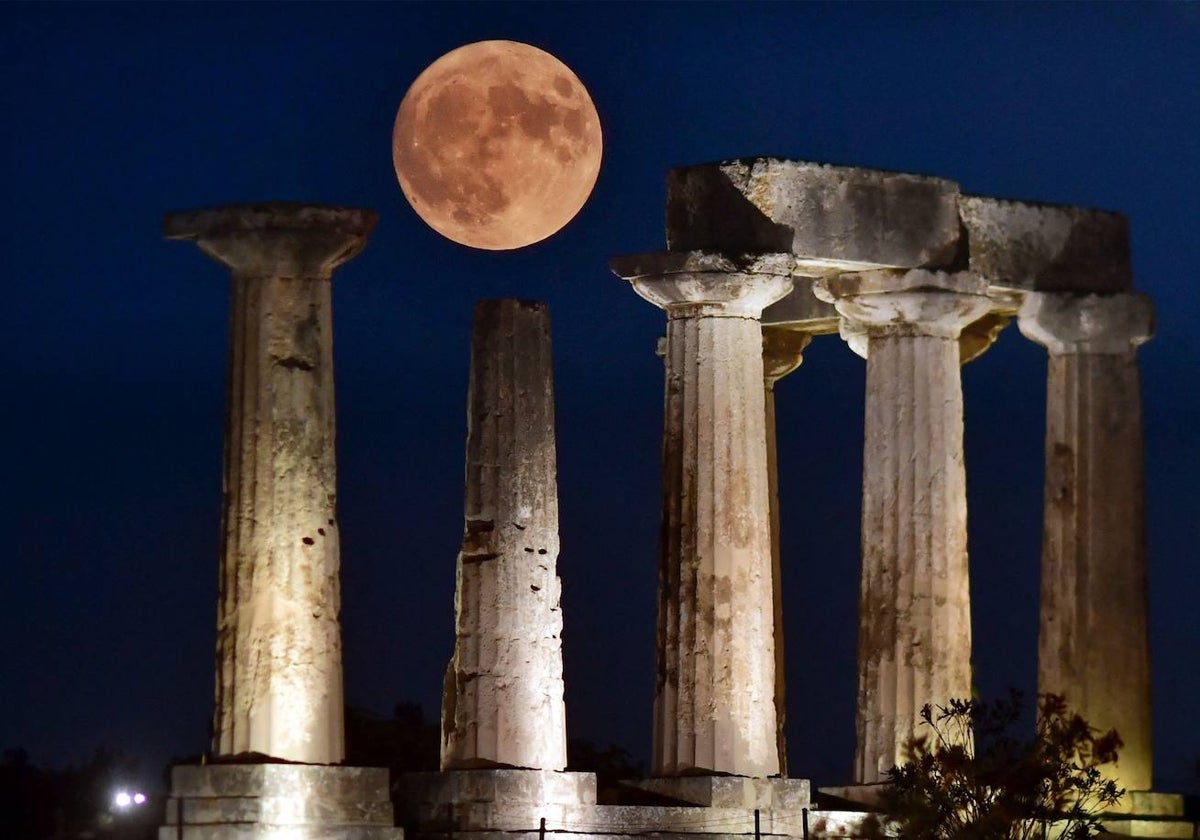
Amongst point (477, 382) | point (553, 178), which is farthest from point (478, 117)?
point (477, 382)

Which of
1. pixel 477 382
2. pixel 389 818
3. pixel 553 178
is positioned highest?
pixel 553 178

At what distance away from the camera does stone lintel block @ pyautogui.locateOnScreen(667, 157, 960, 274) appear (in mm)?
75688

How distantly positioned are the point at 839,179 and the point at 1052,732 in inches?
456

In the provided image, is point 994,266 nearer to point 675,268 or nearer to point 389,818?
point 675,268

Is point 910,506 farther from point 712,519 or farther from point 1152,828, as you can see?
point 1152,828

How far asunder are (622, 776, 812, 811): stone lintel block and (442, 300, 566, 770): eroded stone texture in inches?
151

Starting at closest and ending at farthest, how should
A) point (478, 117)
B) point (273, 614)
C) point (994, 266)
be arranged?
point (273, 614) → point (478, 117) → point (994, 266)

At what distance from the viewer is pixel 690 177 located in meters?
76.0

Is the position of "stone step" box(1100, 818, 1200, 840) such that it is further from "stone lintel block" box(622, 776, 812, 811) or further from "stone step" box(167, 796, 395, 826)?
"stone step" box(167, 796, 395, 826)

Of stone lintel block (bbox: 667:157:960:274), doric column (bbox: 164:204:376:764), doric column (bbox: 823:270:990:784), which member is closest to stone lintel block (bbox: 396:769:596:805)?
doric column (bbox: 164:204:376:764)

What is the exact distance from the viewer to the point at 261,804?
65.5 m

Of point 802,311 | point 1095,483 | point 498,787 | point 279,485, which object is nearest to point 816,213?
point 802,311

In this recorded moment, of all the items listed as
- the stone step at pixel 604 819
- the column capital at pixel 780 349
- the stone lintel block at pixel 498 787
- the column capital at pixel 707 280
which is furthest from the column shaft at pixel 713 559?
the column capital at pixel 780 349

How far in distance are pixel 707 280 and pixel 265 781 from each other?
14.6 metres
